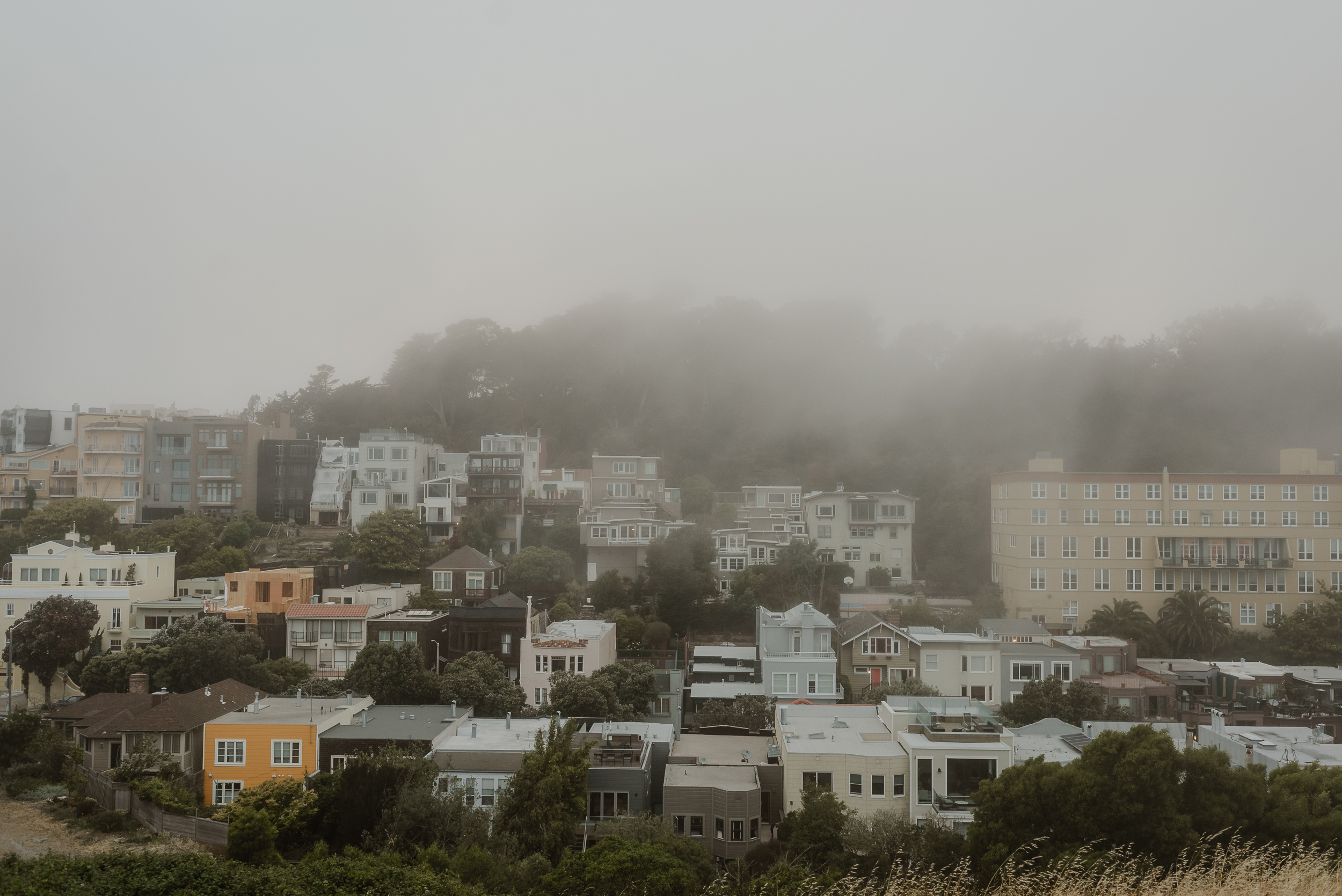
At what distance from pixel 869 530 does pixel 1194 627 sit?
1436 cm

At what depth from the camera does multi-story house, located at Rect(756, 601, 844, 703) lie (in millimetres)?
29156

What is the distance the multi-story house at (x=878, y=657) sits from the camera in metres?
30.6

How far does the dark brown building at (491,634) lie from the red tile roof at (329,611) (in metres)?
3.29

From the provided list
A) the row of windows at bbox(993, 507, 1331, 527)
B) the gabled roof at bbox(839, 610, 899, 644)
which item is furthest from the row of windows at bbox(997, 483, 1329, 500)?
the gabled roof at bbox(839, 610, 899, 644)

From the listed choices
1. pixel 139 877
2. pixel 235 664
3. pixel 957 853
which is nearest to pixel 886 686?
pixel 957 853

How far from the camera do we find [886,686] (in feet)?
95.1

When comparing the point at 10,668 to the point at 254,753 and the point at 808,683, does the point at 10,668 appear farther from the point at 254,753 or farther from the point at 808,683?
the point at 808,683

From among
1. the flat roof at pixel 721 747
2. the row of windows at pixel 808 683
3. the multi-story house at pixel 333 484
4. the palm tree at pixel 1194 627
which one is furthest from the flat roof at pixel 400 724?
the palm tree at pixel 1194 627

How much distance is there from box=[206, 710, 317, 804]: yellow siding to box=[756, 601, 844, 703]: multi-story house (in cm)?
1338

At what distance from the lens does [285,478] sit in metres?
49.7

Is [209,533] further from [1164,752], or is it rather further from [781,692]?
[1164,752]

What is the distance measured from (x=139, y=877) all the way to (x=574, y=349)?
208ft

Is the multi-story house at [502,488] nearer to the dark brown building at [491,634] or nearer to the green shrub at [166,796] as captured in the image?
the dark brown building at [491,634]

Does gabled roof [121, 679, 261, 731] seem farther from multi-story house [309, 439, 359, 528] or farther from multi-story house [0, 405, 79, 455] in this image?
multi-story house [0, 405, 79, 455]
